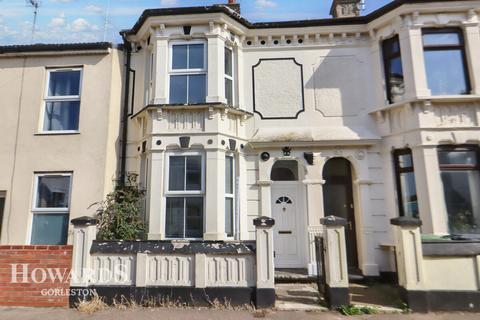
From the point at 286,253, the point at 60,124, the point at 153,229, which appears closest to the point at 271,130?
the point at 286,253

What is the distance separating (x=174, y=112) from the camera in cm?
822

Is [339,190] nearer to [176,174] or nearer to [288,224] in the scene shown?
[288,224]

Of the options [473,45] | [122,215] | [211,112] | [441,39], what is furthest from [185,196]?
[473,45]

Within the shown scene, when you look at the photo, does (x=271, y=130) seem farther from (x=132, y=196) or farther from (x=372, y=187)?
(x=132, y=196)

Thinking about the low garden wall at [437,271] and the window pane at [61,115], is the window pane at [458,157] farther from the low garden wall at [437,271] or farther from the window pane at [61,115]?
the window pane at [61,115]

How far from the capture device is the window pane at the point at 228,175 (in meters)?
8.27

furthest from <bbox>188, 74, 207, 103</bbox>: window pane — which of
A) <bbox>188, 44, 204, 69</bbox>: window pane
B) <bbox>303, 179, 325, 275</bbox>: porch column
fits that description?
<bbox>303, 179, 325, 275</bbox>: porch column

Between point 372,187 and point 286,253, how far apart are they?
277 centimetres

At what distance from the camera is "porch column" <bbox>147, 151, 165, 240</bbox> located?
7707 millimetres

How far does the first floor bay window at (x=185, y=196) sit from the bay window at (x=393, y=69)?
17.0 feet

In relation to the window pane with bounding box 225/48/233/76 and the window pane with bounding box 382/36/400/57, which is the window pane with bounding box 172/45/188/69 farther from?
the window pane with bounding box 382/36/400/57

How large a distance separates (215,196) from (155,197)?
142 centimetres

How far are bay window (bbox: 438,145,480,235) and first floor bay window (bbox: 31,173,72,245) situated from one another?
29.7ft

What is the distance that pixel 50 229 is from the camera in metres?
8.13
